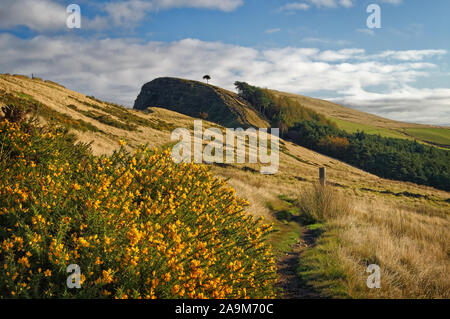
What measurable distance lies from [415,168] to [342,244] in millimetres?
72097

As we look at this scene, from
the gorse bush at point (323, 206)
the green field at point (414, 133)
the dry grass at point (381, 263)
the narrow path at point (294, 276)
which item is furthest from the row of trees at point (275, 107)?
the narrow path at point (294, 276)

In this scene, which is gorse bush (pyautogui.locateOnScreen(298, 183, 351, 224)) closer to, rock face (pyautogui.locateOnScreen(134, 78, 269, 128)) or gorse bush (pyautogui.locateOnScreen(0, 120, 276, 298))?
gorse bush (pyautogui.locateOnScreen(0, 120, 276, 298))

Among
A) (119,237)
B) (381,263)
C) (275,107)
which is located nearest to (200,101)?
(275,107)

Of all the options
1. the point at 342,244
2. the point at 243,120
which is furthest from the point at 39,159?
the point at 243,120

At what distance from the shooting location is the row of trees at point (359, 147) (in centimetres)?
6594

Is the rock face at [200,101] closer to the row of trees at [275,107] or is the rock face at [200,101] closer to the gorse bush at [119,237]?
the row of trees at [275,107]

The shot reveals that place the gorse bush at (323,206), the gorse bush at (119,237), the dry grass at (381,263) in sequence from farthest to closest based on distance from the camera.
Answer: the gorse bush at (323,206)
the dry grass at (381,263)
the gorse bush at (119,237)

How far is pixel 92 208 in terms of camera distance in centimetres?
299

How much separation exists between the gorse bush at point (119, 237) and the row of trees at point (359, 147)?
72.4 meters

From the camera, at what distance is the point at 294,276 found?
607cm

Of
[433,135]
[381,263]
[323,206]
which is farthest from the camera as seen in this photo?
[433,135]

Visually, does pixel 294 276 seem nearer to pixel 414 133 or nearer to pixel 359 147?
pixel 359 147

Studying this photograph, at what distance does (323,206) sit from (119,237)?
927 cm
